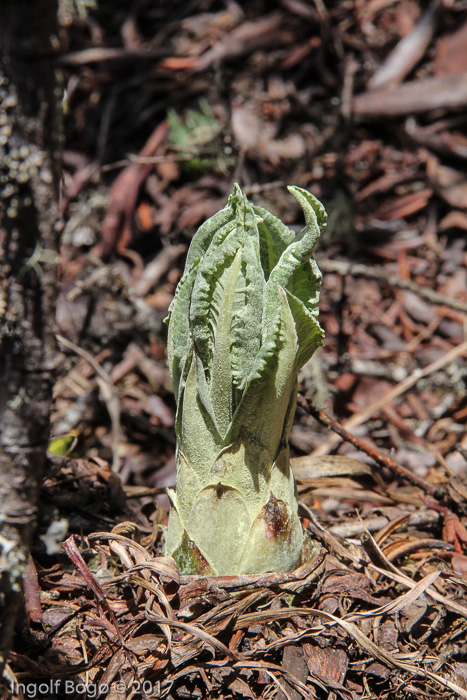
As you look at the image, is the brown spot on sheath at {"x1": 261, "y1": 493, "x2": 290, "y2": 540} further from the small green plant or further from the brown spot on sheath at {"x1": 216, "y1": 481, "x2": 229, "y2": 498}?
the small green plant

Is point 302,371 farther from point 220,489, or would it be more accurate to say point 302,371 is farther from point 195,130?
point 195,130

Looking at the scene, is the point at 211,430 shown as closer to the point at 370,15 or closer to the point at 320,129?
the point at 320,129

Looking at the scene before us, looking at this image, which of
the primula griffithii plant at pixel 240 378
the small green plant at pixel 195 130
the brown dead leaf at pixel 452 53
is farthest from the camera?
the brown dead leaf at pixel 452 53

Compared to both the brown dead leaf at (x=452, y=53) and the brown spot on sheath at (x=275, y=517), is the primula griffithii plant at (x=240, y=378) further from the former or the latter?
the brown dead leaf at (x=452, y=53)

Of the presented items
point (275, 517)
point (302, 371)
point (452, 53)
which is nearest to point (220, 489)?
point (275, 517)

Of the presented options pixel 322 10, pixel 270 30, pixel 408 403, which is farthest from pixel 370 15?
pixel 408 403

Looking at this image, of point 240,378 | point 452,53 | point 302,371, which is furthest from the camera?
point 452,53

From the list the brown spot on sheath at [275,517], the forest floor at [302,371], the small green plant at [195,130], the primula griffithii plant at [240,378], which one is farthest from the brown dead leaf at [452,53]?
the brown spot on sheath at [275,517]

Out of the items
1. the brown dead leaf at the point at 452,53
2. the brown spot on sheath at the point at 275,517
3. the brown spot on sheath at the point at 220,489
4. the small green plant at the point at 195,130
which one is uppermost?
the brown dead leaf at the point at 452,53

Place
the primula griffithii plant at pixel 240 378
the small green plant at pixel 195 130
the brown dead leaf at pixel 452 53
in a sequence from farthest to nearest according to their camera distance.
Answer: the brown dead leaf at pixel 452 53
the small green plant at pixel 195 130
the primula griffithii plant at pixel 240 378

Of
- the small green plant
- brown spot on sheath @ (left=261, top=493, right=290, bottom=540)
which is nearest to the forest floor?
the small green plant
